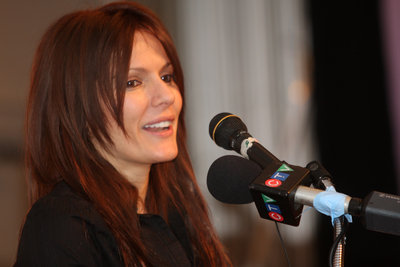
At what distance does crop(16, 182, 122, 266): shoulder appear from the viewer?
1.08m

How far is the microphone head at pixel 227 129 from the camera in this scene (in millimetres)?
1091

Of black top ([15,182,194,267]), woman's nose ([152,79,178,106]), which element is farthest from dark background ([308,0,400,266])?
black top ([15,182,194,267])

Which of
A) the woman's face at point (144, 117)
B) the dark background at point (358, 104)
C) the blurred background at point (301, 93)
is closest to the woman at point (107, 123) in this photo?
the woman's face at point (144, 117)

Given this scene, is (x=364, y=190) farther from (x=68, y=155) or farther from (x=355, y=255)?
(x=68, y=155)

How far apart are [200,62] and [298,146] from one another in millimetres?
740

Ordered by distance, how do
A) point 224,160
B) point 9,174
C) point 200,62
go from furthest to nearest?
1. point 200,62
2. point 9,174
3. point 224,160

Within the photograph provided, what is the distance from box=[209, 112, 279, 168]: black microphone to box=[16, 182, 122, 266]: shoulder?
13.9 inches

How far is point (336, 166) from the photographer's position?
2801 mm

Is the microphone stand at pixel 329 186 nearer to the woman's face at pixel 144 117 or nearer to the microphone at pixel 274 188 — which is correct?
the microphone at pixel 274 188

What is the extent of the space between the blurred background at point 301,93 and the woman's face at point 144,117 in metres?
1.31

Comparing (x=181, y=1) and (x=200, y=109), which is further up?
(x=181, y=1)

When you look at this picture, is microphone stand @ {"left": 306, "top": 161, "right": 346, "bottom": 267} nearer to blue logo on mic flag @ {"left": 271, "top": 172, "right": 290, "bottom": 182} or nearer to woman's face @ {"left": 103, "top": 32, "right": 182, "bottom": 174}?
blue logo on mic flag @ {"left": 271, "top": 172, "right": 290, "bottom": 182}

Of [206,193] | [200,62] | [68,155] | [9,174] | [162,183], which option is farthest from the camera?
[200,62]

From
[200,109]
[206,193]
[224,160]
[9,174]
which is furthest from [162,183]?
[200,109]
